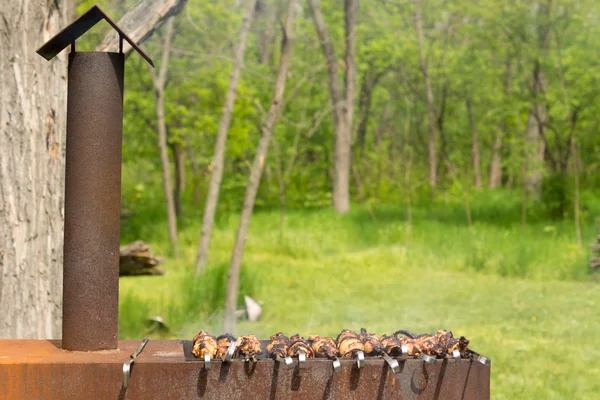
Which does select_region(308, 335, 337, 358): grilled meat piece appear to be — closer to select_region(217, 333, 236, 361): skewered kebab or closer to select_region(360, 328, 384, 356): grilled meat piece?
select_region(360, 328, 384, 356): grilled meat piece

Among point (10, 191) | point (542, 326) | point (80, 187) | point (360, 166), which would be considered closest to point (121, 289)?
point (542, 326)

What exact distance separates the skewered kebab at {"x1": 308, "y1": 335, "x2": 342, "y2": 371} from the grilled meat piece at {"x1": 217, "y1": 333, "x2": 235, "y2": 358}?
296 millimetres

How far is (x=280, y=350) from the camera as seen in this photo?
2.73 meters

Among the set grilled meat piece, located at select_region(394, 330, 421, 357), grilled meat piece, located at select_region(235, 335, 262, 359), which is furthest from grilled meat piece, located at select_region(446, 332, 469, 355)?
grilled meat piece, located at select_region(235, 335, 262, 359)

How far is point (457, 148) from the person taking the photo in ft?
89.6

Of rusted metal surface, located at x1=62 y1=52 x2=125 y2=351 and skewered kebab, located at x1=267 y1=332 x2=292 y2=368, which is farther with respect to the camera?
rusted metal surface, located at x1=62 y1=52 x2=125 y2=351

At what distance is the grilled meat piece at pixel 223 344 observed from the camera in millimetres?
2697

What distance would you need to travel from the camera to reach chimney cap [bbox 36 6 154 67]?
10.2 ft

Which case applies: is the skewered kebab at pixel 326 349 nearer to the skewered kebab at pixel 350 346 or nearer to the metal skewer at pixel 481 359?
the skewered kebab at pixel 350 346

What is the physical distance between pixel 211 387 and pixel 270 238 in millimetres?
9888

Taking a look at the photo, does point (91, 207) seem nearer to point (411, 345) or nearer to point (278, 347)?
point (278, 347)

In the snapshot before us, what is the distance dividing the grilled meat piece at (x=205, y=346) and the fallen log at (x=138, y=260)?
679cm

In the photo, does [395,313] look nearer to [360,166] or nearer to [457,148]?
→ [360,166]

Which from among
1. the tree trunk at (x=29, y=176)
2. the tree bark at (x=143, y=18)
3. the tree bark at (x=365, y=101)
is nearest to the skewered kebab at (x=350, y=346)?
the tree trunk at (x=29, y=176)
